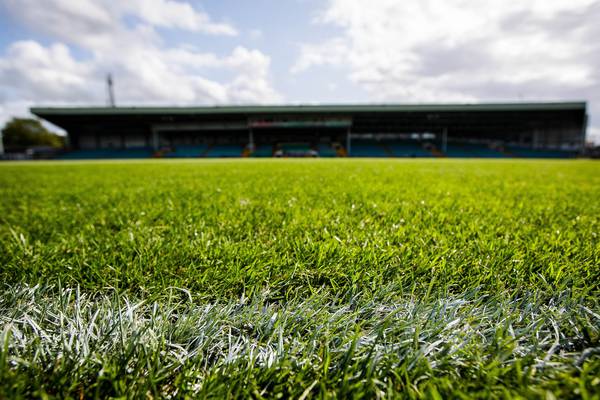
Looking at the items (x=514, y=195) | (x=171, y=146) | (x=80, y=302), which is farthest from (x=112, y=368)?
(x=171, y=146)

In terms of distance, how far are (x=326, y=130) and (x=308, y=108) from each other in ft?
18.9

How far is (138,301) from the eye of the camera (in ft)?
2.56

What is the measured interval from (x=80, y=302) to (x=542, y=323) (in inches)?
47.9

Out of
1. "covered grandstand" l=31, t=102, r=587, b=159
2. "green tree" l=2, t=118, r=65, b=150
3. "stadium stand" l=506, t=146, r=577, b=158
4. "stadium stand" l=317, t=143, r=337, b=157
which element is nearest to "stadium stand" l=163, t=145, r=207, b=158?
"covered grandstand" l=31, t=102, r=587, b=159

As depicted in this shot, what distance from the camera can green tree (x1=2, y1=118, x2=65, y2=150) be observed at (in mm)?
47622

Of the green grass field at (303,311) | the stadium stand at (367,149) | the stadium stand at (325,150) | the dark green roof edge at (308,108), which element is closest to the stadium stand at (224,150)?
the dark green roof edge at (308,108)

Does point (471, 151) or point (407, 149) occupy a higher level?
point (407, 149)

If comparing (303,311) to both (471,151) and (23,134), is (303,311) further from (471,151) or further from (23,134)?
(23,134)

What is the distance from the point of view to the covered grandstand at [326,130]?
30.2m

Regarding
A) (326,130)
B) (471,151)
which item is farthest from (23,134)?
(471,151)

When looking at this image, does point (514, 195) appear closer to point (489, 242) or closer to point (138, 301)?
point (489, 242)

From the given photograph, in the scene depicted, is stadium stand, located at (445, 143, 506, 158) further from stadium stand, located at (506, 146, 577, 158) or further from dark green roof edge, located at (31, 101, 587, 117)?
dark green roof edge, located at (31, 101, 587, 117)

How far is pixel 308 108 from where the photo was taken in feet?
104

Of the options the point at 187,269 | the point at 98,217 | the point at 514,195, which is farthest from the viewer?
the point at 514,195
